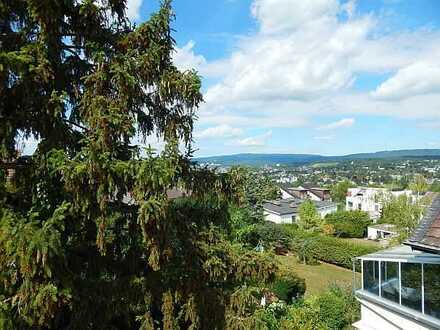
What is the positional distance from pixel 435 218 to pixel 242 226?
2129 centimetres

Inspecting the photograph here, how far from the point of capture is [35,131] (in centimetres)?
627

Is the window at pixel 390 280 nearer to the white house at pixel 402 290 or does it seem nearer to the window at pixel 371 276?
the white house at pixel 402 290

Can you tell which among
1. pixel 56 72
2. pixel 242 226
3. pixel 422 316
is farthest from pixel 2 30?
pixel 242 226

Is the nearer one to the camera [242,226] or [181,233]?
[181,233]

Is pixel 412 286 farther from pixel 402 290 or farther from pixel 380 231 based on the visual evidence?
pixel 380 231

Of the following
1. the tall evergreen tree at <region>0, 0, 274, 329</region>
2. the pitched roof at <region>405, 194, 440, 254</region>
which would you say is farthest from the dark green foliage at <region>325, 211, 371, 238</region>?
the tall evergreen tree at <region>0, 0, 274, 329</region>

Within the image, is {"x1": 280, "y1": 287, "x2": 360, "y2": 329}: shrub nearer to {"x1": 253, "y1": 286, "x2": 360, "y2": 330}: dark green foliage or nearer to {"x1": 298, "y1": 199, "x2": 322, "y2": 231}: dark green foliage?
{"x1": 253, "y1": 286, "x2": 360, "y2": 330}: dark green foliage

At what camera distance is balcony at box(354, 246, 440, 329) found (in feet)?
35.1

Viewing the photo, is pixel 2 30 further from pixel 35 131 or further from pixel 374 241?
pixel 374 241

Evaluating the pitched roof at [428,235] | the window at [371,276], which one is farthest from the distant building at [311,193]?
the pitched roof at [428,235]

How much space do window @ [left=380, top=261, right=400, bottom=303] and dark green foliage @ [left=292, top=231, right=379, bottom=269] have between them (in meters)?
Answer: 19.8

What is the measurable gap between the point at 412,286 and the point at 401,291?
78 centimetres

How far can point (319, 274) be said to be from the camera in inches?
1250

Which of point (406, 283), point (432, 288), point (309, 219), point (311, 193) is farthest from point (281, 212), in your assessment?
point (432, 288)
